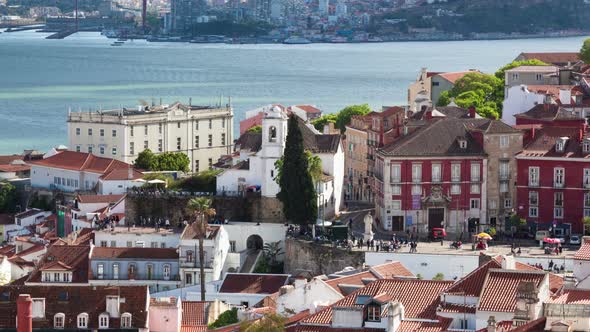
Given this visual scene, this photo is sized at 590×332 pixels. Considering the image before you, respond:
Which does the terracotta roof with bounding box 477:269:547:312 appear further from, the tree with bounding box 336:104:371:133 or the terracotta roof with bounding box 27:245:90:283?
the tree with bounding box 336:104:371:133

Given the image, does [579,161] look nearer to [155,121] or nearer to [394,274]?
[394,274]

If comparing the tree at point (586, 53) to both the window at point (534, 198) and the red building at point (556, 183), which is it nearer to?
the red building at point (556, 183)

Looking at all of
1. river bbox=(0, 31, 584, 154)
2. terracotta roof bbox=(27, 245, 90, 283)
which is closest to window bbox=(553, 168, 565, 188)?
terracotta roof bbox=(27, 245, 90, 283)

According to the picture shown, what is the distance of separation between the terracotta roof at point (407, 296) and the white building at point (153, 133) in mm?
37192

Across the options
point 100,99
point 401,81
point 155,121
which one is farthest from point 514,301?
point 401,81

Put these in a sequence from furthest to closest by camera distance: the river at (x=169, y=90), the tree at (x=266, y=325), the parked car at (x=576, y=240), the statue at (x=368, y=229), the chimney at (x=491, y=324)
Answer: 1. the river at (x=169, y=90)
2. the statue at (x=368, y=229)
3. the parked car at (x=576, y=240)
4. the tree at (x=266, y=325)
5. the chimney at (x=491, y=324)

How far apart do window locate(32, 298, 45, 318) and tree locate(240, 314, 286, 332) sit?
5.02 metres

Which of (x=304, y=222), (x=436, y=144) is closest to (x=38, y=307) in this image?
(x=304, y=222)

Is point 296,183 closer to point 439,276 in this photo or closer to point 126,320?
point 439,276

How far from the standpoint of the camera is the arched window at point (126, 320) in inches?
1399

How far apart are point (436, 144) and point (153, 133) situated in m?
22.0

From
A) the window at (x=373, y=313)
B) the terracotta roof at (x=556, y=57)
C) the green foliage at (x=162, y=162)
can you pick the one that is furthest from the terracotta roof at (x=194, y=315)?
the terracotta roof at (x=556, y=57)

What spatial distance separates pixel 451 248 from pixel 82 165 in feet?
68.5

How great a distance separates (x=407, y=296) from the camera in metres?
32.4
